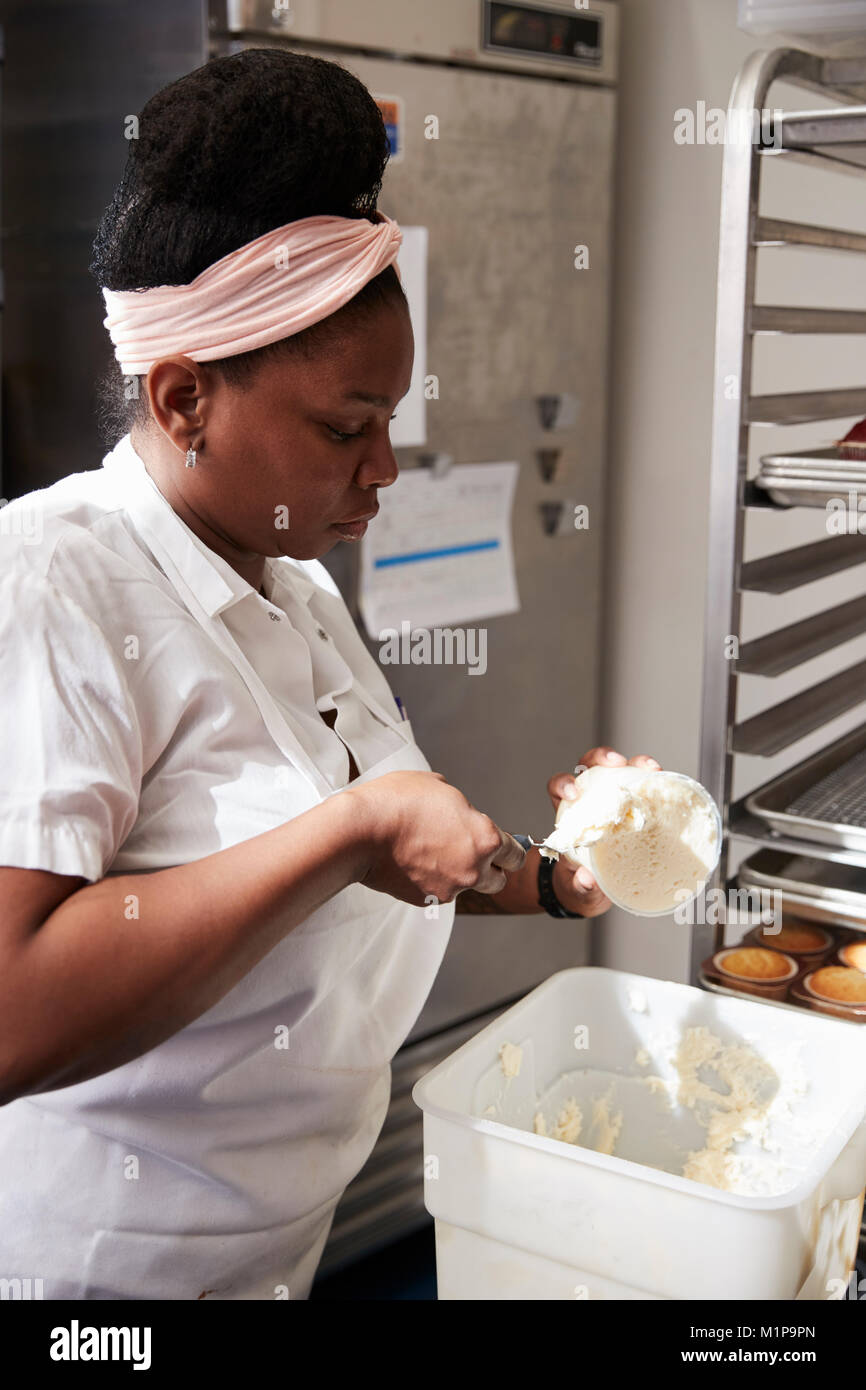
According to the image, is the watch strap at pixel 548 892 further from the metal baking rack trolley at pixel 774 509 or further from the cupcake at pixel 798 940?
the cupcake at pixel 798 940

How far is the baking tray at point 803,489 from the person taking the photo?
1323 mm

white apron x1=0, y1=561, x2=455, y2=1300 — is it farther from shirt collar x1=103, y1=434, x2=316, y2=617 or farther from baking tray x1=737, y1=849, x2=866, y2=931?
baking tray x1=737, y1=849, x2=866, y2=931

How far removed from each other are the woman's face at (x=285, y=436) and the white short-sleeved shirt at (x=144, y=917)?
0.11 feet

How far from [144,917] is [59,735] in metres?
0.14

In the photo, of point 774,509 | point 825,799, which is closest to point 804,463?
point 774,509

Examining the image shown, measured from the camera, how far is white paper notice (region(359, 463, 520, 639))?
7.45 ft

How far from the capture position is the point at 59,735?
0.92m

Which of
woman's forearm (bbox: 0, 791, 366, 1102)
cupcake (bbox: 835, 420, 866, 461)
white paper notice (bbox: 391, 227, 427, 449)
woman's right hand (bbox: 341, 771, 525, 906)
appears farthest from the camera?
white paper notice (bbox: 391, 227, 427, 449)

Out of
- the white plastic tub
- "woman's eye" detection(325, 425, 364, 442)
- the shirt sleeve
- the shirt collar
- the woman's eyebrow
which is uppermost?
the woman's eyebrow

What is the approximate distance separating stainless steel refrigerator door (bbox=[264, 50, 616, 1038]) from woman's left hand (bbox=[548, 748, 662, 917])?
96cm

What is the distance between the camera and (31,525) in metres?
1.03

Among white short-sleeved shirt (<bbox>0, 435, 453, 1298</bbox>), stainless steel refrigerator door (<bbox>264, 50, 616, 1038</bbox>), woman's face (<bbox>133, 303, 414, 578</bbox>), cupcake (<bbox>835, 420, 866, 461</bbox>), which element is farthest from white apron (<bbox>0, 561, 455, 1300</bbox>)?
stainless steel refrigerator door (<bbox>264, 50, 616, 1038</bbox>)
